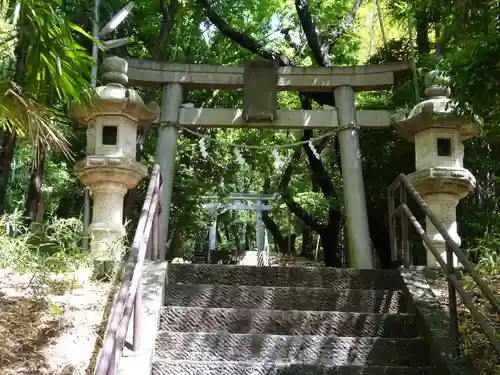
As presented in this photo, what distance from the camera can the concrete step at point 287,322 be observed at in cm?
423

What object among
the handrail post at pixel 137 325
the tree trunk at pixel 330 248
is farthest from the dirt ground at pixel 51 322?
the tree trunk at pixel 330 248

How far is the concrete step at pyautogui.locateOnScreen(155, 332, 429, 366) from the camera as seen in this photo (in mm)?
3869

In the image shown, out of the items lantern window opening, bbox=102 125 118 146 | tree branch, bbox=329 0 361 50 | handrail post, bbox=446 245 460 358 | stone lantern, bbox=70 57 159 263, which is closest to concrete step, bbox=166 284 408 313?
handrail post, bbox=446 245 460 358

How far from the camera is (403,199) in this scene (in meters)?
5.38

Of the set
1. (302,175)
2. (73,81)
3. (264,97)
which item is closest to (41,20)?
(73,81)

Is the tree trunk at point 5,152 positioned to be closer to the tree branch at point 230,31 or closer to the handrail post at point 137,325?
the handrail post at point 137,325

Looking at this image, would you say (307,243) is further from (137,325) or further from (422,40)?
(137,325)

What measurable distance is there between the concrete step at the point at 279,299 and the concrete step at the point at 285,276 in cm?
33

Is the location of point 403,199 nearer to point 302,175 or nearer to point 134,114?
point 134,114

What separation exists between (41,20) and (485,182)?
7474 mm

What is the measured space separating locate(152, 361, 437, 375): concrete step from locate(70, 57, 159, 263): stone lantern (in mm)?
1982

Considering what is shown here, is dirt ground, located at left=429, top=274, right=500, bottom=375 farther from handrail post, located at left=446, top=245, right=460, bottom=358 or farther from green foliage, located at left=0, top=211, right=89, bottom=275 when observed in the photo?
green foliage, located at left=0, top=211, right=89, bottom=275

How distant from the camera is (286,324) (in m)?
4.27

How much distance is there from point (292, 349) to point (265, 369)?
14.0 inches
